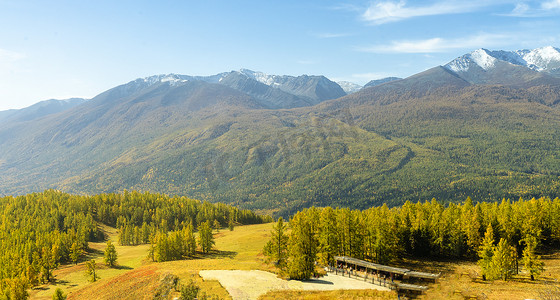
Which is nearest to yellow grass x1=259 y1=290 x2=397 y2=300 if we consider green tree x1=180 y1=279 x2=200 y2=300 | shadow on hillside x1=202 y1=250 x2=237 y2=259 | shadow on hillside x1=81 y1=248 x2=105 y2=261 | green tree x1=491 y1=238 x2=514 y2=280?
green tree x1=180 y1=279 x2=200 y2=300

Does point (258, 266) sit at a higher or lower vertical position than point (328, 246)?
lower

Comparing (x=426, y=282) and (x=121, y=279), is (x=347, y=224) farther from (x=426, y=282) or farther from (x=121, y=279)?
(x=121, y=279)

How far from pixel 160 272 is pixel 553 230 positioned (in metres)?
113

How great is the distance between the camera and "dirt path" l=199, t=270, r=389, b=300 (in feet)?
194

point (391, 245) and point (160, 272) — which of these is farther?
point (391, 245)

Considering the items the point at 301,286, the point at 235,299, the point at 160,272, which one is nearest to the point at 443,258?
the point at 301,286

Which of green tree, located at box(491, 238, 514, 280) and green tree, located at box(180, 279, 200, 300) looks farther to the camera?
green tree, located at box(491, 238, 514, 280)

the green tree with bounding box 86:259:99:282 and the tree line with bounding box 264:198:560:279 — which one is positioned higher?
the tree line with bounding box 264:198:560:279

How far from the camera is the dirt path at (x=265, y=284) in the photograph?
59.3 meters

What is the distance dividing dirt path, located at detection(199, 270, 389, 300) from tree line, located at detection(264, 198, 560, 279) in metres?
2.98

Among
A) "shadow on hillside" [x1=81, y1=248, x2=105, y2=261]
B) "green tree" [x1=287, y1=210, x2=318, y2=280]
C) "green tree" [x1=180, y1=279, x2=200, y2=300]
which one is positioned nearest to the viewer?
"green tree" [x1=180, y1=279, x2=200, y2=300]

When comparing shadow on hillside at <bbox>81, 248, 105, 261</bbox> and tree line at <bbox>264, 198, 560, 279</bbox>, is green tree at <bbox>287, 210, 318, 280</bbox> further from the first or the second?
shadow on hillside at <bbox>81, 248, 105, 261</bbox>

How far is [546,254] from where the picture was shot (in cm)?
9200

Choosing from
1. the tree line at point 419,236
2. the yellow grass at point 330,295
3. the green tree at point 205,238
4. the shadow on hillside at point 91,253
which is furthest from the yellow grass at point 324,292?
the green tree at point 205,238
